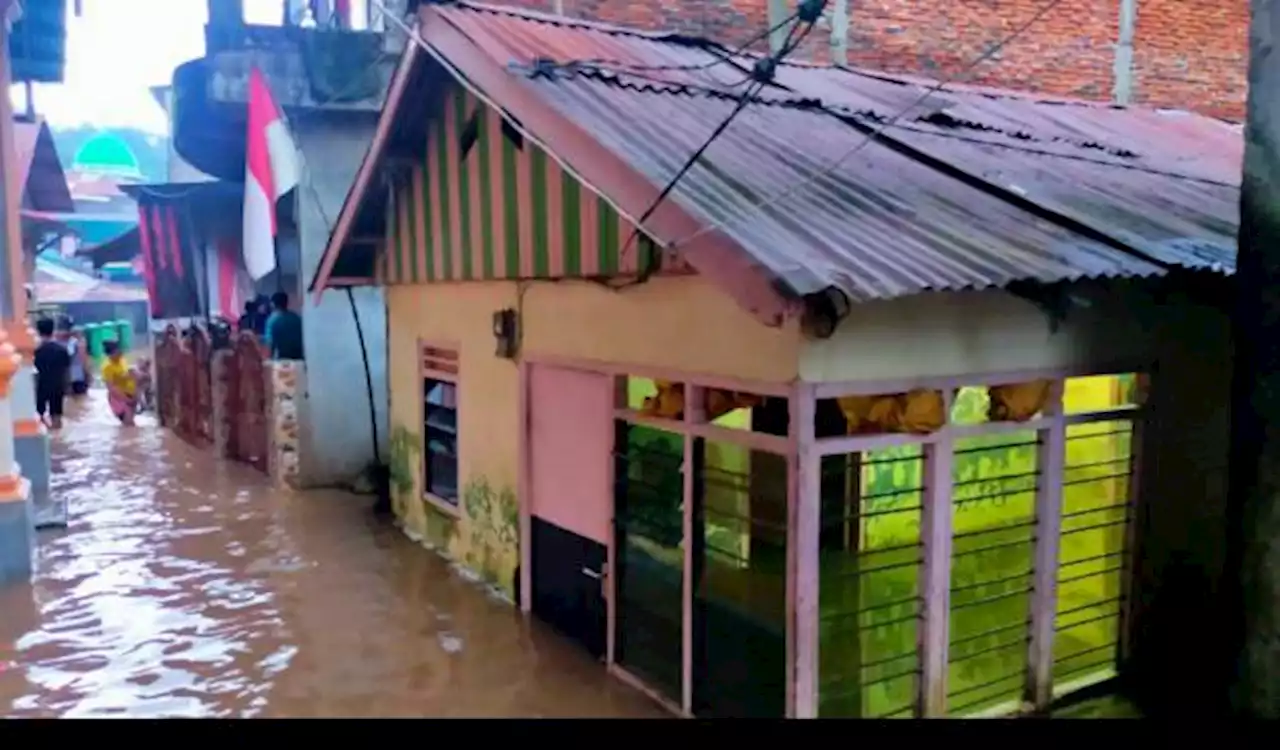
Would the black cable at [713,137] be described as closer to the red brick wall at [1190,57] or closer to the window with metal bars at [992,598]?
the window with metal bars at [992,598]

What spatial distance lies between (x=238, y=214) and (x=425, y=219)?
16.1 feet

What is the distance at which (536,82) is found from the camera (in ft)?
15.5

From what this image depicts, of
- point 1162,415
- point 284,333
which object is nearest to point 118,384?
point 284,333

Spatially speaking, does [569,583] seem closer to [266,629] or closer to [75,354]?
[266,629]

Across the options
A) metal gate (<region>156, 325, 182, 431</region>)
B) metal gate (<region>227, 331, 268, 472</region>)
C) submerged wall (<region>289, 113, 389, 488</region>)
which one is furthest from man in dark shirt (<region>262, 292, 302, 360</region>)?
metal gate (<region>156, 325, 182, 431</region>)

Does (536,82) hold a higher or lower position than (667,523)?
higher

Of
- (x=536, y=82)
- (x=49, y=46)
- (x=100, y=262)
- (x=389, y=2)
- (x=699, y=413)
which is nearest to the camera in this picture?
(x=699, y=413)

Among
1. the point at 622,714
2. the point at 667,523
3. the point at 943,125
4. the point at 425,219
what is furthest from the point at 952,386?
the point at 425,219

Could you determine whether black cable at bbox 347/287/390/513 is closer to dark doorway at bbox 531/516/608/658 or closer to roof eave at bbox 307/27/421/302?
roof eave at bbox 307/27/421/302

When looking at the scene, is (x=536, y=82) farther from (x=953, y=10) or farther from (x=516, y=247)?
(x=953, y=10)

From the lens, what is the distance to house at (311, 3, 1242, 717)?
12.6 ft

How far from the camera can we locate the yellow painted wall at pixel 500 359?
4141 millimetres

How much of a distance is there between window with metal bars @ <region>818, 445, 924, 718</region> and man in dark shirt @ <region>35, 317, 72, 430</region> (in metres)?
8.07

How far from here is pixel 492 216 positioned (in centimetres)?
604
